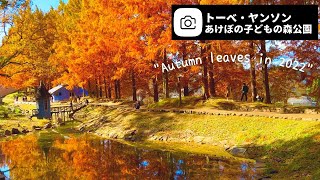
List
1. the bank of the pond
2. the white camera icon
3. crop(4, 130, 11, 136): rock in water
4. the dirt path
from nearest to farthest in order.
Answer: the bank of the pond < the dirt path < the white camera icon < crop(4, 130, 11, 136): rock in water

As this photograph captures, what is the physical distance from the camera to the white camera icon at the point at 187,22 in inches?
687

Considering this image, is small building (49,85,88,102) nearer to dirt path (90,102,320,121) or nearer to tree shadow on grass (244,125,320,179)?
dirt path (90,102,320,121)

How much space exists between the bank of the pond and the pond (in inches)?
57.1

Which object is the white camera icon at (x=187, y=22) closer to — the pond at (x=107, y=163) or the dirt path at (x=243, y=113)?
the dirt path at (x=243, y=113)

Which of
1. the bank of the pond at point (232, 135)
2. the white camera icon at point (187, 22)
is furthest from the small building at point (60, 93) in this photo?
the white camera icon at point (187, 22)

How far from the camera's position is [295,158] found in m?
13.1

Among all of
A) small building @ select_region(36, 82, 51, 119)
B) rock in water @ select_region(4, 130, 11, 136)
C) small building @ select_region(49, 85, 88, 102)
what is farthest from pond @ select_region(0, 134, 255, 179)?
small building @ select_region(49, 85, 88, 102)

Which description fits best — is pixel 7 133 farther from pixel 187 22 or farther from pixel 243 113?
pixel 243 113

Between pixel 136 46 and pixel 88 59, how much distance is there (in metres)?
12.2

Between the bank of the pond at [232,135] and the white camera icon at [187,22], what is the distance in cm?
555

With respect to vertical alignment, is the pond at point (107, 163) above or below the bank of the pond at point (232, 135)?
below

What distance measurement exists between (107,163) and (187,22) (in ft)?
29.2

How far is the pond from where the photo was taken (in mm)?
13414

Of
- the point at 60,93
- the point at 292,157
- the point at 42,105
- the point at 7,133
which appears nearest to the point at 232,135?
the point at 292,157
